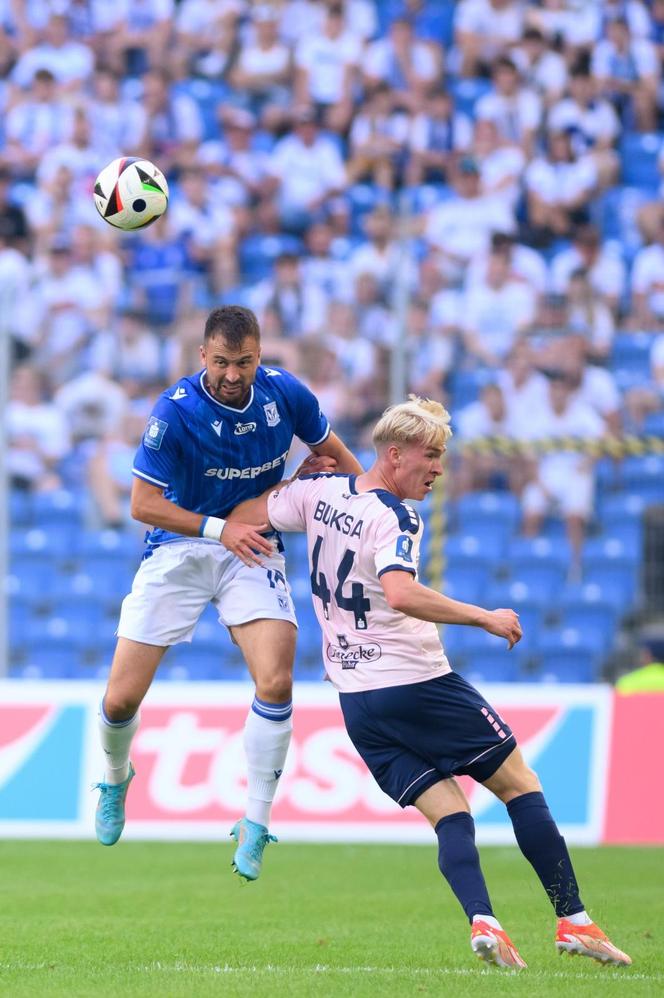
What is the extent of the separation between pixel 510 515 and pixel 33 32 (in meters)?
9.55

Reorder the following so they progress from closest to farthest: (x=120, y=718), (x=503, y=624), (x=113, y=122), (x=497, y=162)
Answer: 1. (x=503, y=624)
2. (x=120, y=718)
3. (x=497, y=162)
4. (x=113, y=122)

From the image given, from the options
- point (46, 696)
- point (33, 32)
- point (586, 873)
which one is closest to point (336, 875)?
point (586, 873)

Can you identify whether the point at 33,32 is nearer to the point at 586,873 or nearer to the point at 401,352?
the point at 401,352

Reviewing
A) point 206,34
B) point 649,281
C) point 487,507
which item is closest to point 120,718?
point 487,507

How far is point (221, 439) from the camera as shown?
705 centimetres

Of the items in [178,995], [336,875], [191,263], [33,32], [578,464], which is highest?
[33,32]

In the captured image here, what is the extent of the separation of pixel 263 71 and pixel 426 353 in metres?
6.52

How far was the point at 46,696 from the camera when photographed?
11828 mm

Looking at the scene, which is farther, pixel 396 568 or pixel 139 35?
pixel 139 35

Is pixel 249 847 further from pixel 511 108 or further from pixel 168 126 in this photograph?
pixel 168 126

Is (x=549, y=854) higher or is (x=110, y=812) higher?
(x=549, y=854)

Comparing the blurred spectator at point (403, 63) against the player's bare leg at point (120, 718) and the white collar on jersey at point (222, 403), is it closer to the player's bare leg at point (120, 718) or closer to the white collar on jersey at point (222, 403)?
the white collar on jersey at point (222, 403)

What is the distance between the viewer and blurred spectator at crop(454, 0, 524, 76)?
18.2m

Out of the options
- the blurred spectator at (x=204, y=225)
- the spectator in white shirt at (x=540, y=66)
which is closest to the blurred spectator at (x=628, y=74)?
the spectator in white shirt at (x=540, y=66)
